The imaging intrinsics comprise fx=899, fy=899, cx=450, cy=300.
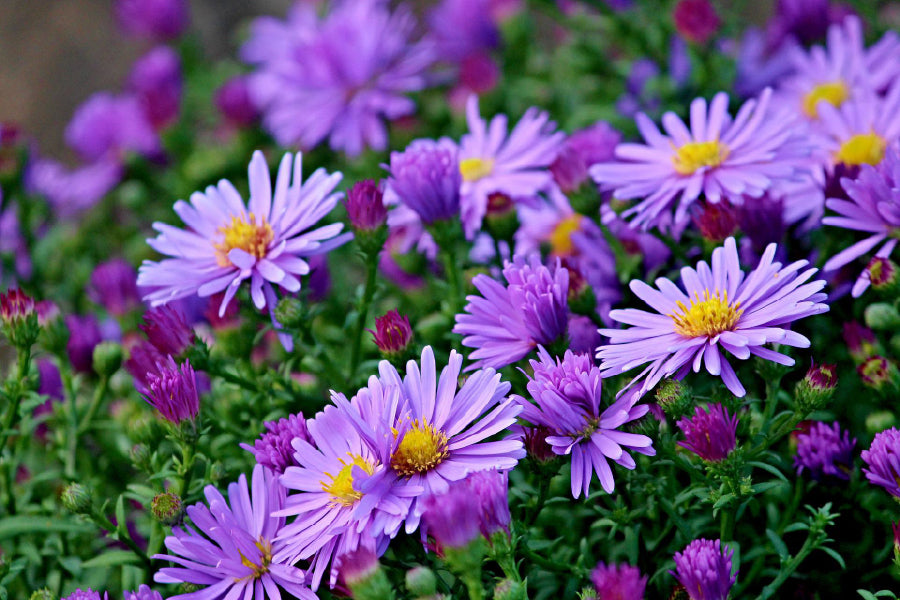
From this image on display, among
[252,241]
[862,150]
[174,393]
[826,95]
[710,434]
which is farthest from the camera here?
[826,95]

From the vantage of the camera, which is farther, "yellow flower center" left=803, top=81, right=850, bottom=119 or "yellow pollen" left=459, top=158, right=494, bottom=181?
"yellow flower center" left=803, top=81, right=850, bottom=119

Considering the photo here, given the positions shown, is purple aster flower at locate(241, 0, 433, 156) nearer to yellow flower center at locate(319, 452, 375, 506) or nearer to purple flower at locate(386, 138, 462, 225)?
purple flower at locate(386, 138, 462, 225)

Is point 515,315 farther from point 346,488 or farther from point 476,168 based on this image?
point 476,168

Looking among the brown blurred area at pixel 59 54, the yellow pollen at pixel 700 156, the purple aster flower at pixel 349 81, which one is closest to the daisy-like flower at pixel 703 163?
the yellow pollen at pixel 700 156

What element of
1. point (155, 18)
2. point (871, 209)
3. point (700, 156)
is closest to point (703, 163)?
point (700, 156)

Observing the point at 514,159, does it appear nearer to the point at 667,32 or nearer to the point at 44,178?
the point at 667,32

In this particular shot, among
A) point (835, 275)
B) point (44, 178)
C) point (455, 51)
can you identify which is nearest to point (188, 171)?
point (44, 178)

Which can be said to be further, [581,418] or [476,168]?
[476,168]

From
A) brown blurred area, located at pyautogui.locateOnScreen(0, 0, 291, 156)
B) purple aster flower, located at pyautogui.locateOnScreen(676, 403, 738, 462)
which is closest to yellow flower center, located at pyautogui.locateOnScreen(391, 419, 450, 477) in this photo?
purple aster flower, located at pyautogui.locateOnScreen(676, 403, 738, 462)
